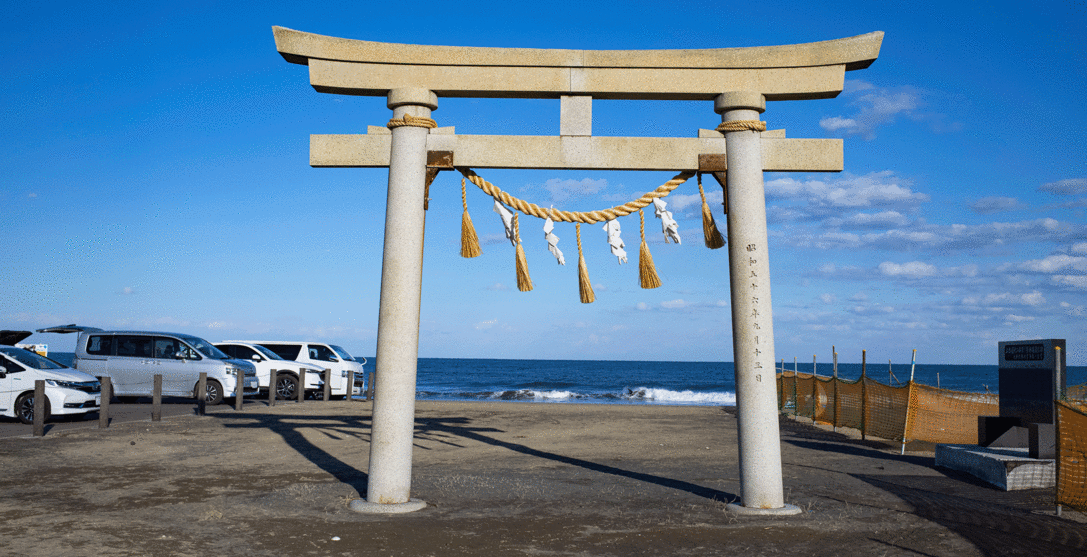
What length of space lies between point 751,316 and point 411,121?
3.62 m

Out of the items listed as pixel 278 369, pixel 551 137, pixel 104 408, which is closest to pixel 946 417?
pixel 551 137

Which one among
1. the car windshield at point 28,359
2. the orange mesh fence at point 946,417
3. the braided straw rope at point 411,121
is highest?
the braided straw rope at point 411,121

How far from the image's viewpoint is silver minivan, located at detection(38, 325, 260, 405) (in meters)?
19.2

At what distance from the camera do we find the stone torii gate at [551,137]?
6949 mm

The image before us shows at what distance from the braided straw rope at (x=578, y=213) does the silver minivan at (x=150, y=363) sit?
14.0 m

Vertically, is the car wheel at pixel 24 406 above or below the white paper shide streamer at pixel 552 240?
below

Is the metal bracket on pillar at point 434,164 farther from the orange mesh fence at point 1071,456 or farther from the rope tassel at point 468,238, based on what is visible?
the orange mesh fence at point 1071,456

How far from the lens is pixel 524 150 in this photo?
23.6 feet

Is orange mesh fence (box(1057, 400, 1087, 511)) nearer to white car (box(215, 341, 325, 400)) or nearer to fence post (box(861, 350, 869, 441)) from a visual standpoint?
fence post (box(861, 350, 869, 441))

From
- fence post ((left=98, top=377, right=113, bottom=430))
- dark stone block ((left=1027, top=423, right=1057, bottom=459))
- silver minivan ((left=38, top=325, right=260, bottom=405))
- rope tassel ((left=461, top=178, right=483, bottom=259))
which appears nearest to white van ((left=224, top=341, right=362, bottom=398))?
silver minivan ((left=38, top=325, right=260, bottom=405))

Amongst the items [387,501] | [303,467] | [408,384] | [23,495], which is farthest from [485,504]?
[23,495]

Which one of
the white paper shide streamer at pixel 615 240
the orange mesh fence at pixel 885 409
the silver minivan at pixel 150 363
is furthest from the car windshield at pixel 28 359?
the orange mesh fence at pixel 885 409

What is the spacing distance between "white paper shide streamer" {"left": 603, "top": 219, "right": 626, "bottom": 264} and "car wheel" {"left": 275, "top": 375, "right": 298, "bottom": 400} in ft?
56.3

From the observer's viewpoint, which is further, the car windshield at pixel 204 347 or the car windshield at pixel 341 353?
the car windshield at pixel 341 353
